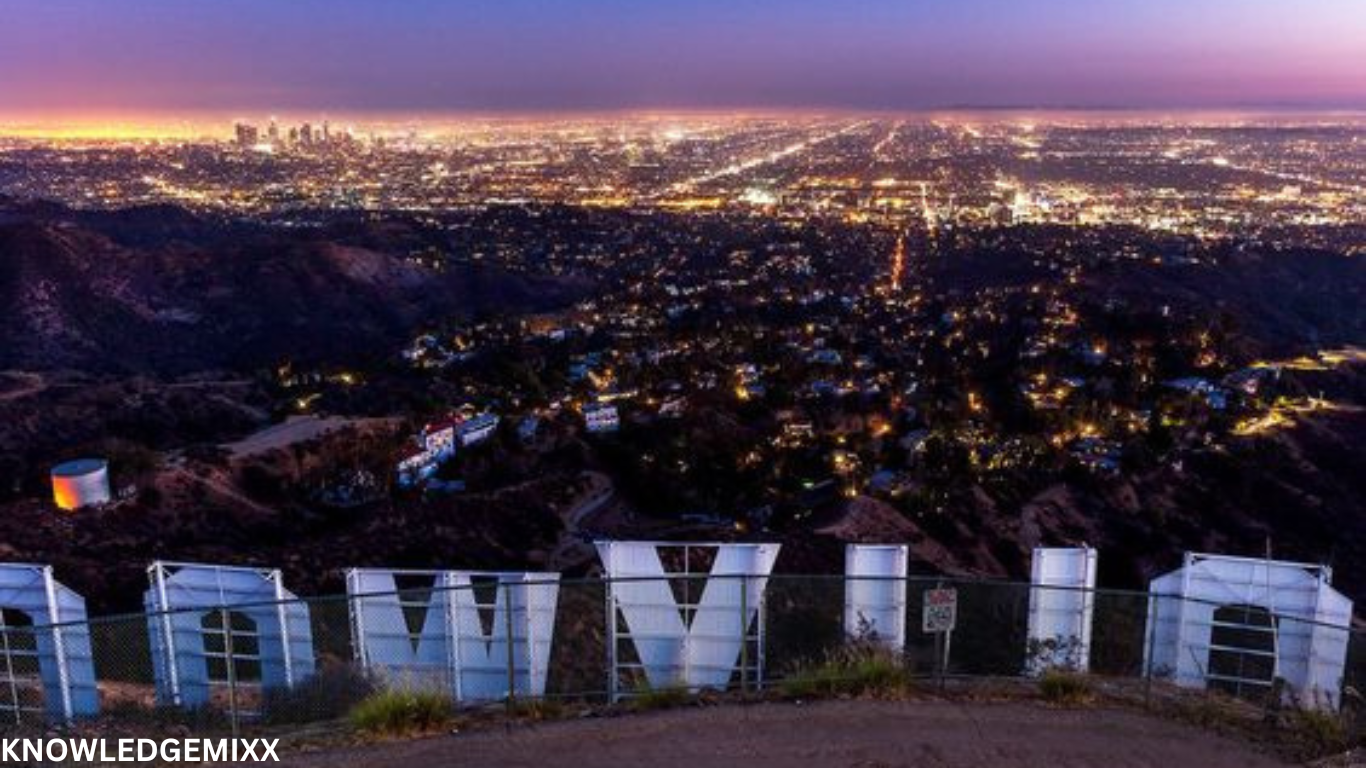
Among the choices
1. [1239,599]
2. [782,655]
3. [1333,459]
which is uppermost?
[1239,599]

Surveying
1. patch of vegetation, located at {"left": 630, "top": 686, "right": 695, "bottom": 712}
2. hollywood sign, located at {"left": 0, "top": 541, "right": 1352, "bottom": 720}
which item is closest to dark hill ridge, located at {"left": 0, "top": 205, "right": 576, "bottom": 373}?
hollywood sign, located at {"left": 0, "top": 541, "right": 1352, "bottom": 720}

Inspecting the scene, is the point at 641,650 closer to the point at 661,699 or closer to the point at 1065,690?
the point at 661,699

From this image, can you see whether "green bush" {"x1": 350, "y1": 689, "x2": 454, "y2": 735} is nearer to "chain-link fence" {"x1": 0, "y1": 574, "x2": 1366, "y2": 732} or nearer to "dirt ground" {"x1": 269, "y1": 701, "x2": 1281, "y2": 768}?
"dirt ground" {"x1": 269, "y1": 701, "x2": 1281, "y2": 768}

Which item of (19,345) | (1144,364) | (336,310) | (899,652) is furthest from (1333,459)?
(19,345)

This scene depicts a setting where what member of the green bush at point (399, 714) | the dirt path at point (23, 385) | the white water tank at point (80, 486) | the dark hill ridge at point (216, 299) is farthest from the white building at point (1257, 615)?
the dark hill ridge at point (216, 299)

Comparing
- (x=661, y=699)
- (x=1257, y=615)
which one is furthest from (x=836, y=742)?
(x=1257, y=615)

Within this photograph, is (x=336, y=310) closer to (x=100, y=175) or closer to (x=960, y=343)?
(x=960, y=343)
